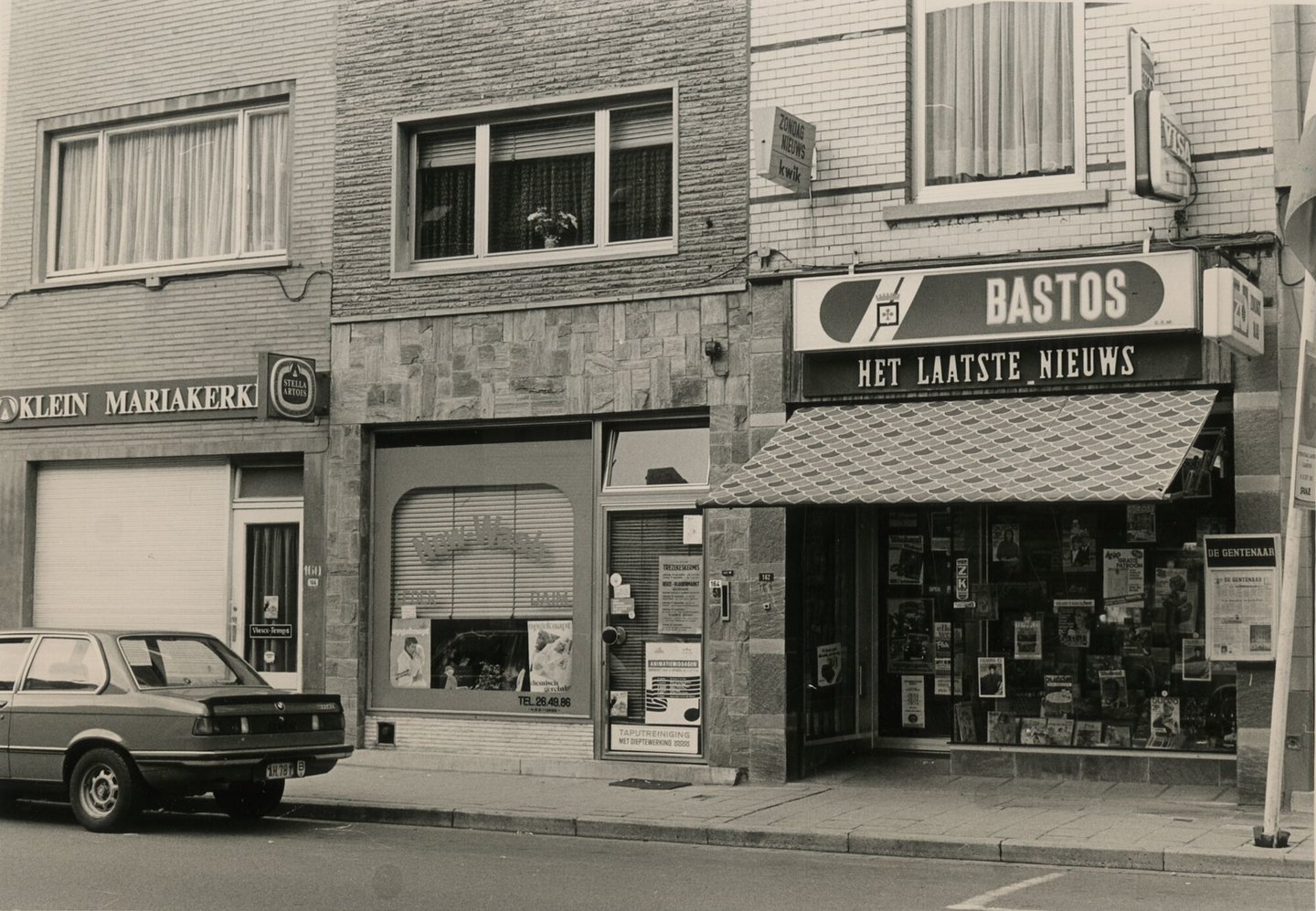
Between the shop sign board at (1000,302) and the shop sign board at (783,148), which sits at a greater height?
the shop sign board at (783,148)

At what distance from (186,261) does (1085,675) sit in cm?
1017

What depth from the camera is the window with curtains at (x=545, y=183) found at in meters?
14.6

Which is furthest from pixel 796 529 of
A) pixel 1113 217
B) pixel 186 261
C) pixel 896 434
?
pixel 186 261

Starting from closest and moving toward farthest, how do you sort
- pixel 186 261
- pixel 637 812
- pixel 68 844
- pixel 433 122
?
pixel 68 844 < pixel 637 812 < pixel 433 122 < pixel 186 261

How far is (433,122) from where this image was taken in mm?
15570

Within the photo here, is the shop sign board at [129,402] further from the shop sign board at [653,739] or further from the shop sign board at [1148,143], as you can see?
the shop sign board at [1148,143]

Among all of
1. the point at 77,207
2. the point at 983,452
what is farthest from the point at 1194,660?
the point at 77,207

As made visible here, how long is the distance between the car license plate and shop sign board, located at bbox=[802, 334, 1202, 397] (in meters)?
5.19

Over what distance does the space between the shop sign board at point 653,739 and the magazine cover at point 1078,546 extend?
3577 mm

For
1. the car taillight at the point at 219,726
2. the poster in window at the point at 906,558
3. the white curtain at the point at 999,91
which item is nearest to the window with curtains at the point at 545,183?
the white curtain at the point at 999,91

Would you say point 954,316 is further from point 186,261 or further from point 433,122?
→ point 186,261

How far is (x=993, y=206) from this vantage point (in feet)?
42.4

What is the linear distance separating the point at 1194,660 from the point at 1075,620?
1018mm

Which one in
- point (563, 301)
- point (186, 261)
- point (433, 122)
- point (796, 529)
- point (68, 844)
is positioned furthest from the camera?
point (186, 261)
